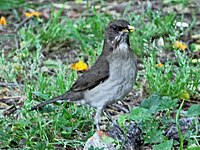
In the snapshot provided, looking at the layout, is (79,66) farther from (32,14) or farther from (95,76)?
(32,14)

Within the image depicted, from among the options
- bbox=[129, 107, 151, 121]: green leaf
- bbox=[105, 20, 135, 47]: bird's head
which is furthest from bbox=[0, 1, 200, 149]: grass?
bbox=[105, 20, 135, 47]: bird's head

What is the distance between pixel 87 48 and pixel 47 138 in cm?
233

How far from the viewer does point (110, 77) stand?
567 centimetres

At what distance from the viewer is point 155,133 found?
5.24 meters

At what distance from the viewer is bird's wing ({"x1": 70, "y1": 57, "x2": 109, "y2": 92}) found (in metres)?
5.74

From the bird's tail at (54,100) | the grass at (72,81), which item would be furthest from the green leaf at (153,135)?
the bird's tail at (54,100)

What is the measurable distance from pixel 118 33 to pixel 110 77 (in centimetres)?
41

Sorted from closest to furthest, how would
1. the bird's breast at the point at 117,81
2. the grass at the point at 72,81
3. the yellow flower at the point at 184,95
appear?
the grass at the point at 72,81
the bird's breast at the point at 117,81
the yellow flower at the point at 184,95

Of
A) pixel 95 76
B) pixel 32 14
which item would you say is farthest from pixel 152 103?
pixel 32 14

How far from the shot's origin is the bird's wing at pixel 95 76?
5.74 meters

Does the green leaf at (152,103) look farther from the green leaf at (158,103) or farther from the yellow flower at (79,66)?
the yellow flower at (79,66)

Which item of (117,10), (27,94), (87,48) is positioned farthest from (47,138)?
(117,10)

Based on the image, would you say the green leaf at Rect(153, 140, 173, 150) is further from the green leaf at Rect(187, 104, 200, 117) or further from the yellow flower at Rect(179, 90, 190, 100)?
the yellow flower at Rect(179, 90, 190, 100)

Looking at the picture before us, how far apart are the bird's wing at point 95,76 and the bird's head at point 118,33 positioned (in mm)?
176
